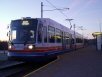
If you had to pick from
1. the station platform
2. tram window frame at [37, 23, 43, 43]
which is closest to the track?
the station platform

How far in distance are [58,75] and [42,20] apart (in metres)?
6.60

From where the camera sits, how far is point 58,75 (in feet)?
47.1

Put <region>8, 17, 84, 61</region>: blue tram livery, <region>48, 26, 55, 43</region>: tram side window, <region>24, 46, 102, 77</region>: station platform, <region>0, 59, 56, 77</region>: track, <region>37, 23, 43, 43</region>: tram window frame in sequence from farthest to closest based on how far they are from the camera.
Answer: <region>48, 26, 55, 43</region>: tram side window
<region>37, 23, 43, 43</region>: tram window frame
<region>8, 17, 84, 61</region>: blue tram livery
<region>0, 59, 56, 77</region>: track
<region>24, 46, 102, 77</region>: station platform

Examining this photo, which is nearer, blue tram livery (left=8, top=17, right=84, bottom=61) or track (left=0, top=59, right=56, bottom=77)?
track (left=0, top=59, right=56, bottom=77)

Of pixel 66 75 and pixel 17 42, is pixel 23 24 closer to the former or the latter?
pixel 17 42

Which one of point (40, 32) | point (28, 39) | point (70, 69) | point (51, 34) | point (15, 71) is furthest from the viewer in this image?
point (51, 34)

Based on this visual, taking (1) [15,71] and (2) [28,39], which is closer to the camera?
(1) [15,71]

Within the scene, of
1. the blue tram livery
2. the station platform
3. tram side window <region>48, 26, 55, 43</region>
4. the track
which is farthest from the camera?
tram side window <region>48, 26, 55, 43</region>

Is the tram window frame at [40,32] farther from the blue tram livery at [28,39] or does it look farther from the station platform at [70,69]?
the station platform at [70,69]

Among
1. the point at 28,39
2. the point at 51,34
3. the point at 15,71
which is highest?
the point at 51,34

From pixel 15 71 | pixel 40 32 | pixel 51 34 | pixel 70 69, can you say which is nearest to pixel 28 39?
pixel 40 32

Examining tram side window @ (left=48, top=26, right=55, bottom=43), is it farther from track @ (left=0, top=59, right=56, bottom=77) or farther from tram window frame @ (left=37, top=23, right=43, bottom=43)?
track @ (left=0, top=59, right=56, bottom=77)

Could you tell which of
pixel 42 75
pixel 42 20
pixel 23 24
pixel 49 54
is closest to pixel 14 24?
pixel 23 24

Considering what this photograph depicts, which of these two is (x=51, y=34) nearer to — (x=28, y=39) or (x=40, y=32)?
(x=40, y=32)
